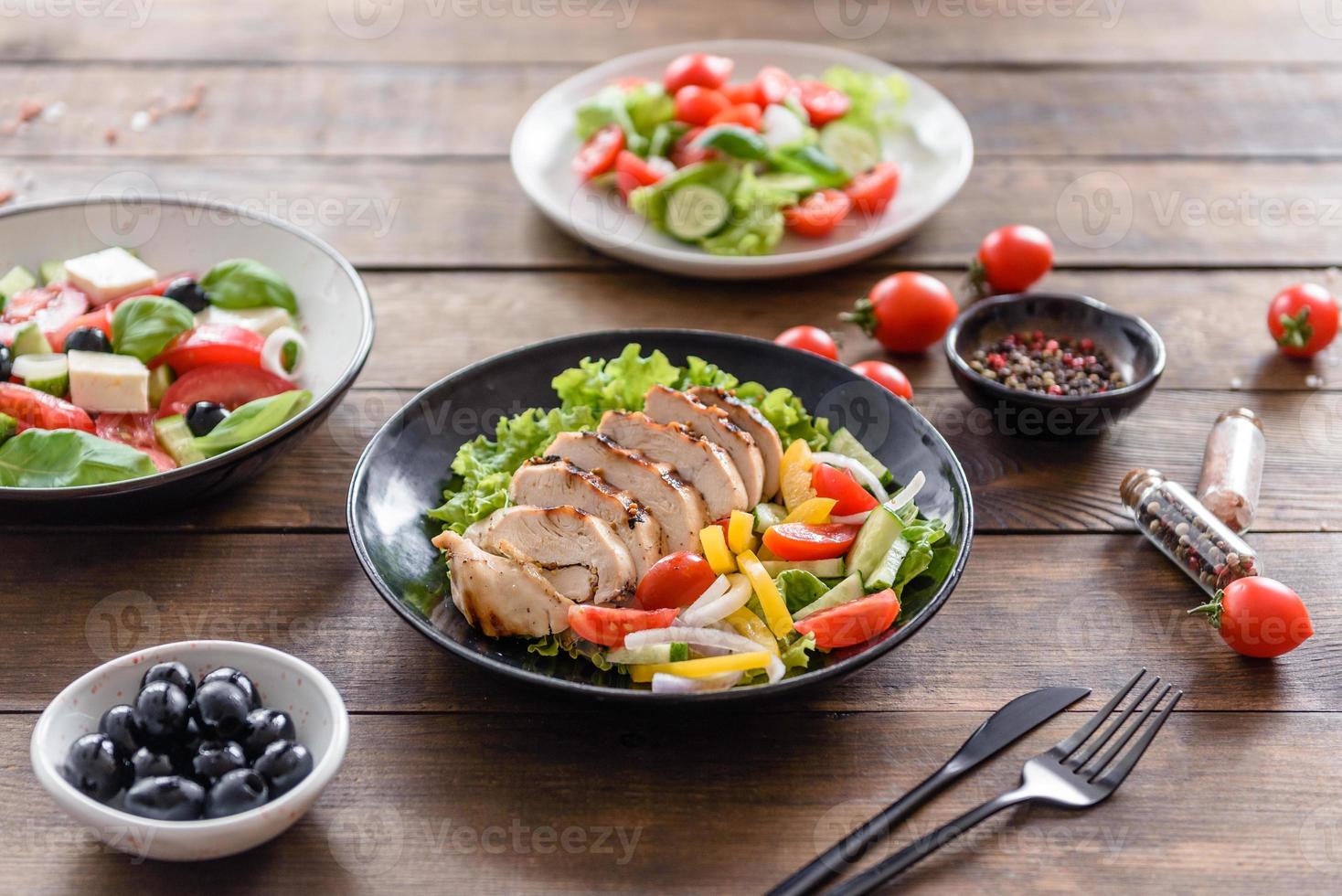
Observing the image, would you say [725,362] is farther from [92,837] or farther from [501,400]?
[92,837]

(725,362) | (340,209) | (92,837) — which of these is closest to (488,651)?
(92,837)

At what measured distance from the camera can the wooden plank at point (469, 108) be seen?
4.20 m

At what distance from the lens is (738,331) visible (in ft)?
11.0

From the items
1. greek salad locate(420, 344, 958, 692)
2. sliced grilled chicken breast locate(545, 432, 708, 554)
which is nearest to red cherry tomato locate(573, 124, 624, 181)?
greek salad locate(420, 344, 958, 692)

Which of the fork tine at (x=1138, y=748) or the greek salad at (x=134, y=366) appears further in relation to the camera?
the greek salad at (x=134, y=366)

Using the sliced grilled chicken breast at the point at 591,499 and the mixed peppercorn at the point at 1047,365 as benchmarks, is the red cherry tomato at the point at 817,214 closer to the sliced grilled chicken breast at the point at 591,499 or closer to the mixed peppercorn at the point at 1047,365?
the mixed peppercorn at the point at 1047,365

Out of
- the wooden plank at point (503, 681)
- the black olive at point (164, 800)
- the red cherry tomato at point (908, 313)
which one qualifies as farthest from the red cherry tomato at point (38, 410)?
the red cherry tomato at point (908, 313)

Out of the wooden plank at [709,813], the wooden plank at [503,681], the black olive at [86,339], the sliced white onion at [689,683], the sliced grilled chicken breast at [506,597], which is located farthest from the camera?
the black olive at [86,339]

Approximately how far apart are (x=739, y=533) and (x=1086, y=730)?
71cm

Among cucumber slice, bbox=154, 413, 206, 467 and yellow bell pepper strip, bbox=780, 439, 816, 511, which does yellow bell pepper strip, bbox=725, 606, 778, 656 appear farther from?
cucumber slice, bbox=154, 413, 206, 467

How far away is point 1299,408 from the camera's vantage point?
10.1 ft

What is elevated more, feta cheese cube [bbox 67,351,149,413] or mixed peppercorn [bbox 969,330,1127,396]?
mixed peppercorn [bbox 969,330,1127,396]

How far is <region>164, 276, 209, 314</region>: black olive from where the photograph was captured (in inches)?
118

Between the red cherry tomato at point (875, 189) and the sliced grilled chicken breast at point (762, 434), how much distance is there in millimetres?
1327
